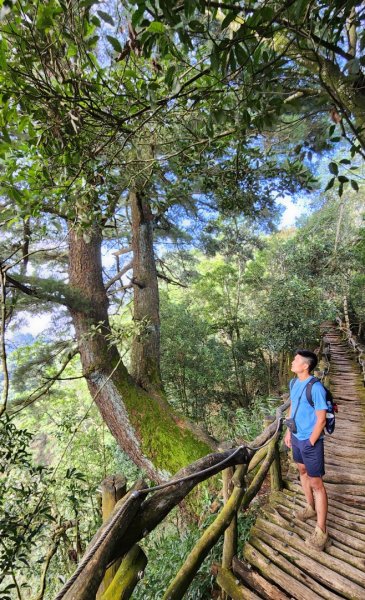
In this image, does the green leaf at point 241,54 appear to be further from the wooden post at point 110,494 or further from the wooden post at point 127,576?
the wooden post at point 127,576

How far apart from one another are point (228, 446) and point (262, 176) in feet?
10.4

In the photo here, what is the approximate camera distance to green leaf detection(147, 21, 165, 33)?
46.9 inches

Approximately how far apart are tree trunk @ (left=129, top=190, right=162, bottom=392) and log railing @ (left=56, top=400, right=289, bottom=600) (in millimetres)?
3178

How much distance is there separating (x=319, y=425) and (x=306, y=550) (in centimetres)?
110

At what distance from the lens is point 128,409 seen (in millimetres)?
5148

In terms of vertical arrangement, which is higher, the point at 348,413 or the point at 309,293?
the point at 309,293

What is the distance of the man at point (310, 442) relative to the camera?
263 cm

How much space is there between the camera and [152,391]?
573 centimetres

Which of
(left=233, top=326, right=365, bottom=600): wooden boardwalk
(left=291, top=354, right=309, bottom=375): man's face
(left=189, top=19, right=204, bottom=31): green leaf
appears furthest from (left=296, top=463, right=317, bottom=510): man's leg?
(left=189, top=19, right=204, bottom=31): green leaf

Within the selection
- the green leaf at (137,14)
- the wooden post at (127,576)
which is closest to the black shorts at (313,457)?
the wooden post at (127,576)

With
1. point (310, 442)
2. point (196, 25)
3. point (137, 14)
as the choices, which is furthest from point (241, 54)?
point (310, 442)

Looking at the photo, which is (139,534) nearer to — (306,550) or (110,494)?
(110,494)

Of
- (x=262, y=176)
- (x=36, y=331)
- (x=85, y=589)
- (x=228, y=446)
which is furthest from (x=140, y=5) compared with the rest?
(x=36, y=331)

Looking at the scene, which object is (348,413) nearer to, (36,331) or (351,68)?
(351,68)
